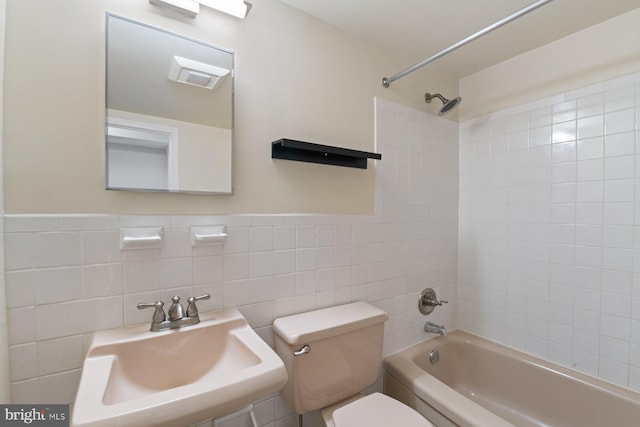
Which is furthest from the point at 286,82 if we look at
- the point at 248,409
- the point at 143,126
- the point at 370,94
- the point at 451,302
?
the point at 451,302

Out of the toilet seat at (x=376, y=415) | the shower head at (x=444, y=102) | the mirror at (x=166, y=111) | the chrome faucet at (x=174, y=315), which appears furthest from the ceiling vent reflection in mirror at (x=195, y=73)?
the toilet seat at (x=376, y=415)

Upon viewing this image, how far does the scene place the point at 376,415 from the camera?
121cm

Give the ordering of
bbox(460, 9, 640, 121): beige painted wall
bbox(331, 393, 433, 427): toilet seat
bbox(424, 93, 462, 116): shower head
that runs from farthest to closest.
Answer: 1. bbox(424, 93, 462, 116): shower head
2. bbox(460, 9, 640, 121): beige painted wall
3. bbox(331, 393, 433, 427): toilet seat

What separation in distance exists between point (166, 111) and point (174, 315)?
779mm

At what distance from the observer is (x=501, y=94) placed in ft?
6.31

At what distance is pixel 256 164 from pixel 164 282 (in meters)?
0.62

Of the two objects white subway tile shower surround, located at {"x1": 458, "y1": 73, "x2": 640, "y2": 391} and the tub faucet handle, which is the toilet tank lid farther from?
white subway tile shower surround, located at {"x1": 458, "y1": 73, "x2": 640, "y2": 391}

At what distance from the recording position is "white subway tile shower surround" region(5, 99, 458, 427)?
0.90 m

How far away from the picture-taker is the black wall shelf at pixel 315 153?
4.20 feet

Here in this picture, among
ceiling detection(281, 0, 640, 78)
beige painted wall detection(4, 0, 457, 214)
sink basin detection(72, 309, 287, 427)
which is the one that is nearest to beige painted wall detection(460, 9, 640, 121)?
ceiling detection(281, 0, 640, 78)

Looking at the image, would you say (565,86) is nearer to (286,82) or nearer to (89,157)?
(286,82)

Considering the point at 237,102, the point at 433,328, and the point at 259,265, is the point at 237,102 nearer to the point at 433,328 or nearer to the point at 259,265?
the point at 259,265

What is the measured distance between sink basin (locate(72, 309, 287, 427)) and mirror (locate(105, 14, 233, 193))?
0.54m

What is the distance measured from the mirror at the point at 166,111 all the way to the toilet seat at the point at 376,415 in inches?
43.0
